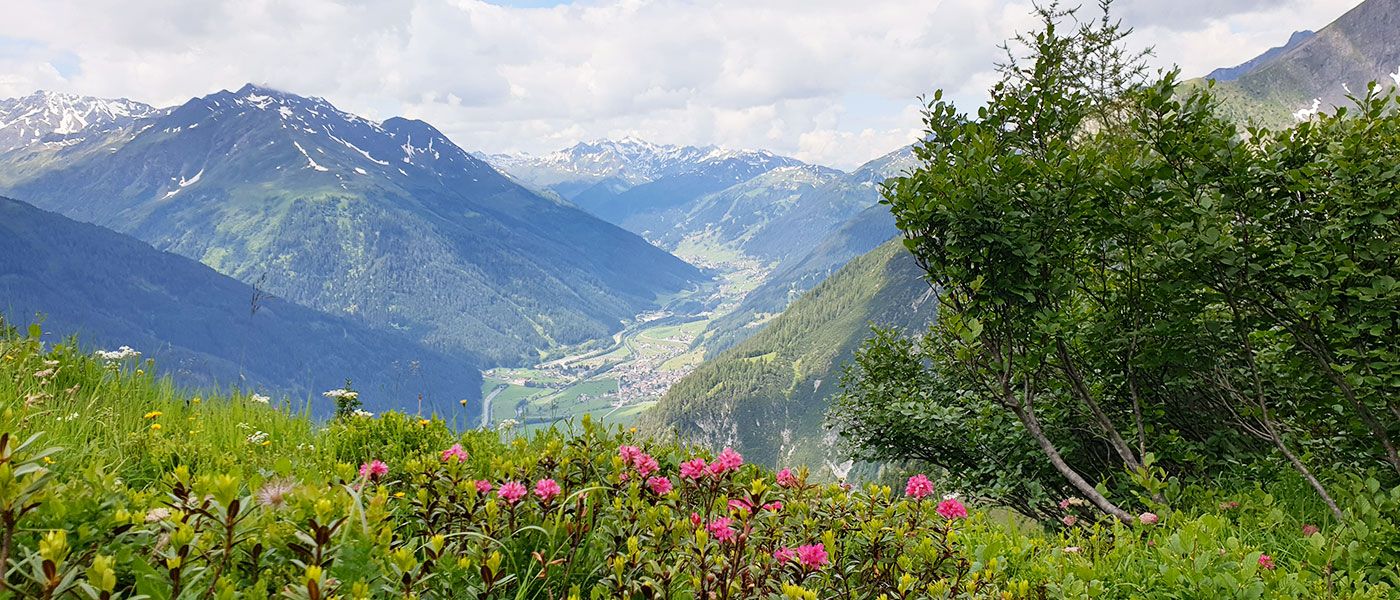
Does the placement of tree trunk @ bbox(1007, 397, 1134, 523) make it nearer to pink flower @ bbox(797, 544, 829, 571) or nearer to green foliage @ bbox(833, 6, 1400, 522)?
green foliage @ bbox(833, 6, 1400, 522)

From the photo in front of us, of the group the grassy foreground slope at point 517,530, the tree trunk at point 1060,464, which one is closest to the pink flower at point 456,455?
the grassy foreground slope at point 517,530

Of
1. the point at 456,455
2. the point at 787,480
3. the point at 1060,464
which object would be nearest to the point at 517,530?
the point at 456,455

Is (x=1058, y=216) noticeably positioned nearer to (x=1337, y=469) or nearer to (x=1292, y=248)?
(x=1292, y=248)

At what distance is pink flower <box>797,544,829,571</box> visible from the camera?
8.93 feet

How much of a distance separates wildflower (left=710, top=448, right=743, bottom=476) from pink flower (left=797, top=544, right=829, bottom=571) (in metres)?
0.67

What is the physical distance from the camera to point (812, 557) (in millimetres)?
2746

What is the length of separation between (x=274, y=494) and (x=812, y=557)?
1.99 meters

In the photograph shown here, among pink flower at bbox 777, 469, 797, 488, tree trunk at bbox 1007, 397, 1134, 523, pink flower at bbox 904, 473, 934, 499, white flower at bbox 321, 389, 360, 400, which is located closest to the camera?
pink flower at bbox 904, 473, 934, 499

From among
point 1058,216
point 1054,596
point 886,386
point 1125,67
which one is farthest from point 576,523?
point 1125,67

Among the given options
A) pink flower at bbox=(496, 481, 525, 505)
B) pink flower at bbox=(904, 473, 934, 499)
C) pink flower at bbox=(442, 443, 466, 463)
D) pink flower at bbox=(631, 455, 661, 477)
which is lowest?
pink flower at bbox=(904, 473, 934, 499)

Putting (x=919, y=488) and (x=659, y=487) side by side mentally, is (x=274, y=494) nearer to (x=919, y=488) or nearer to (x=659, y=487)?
(x=659, y=487)

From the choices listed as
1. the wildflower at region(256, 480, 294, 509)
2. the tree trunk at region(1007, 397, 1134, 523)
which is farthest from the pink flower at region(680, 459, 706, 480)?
the tree trunk at region(1007, 397, 1134, 523)

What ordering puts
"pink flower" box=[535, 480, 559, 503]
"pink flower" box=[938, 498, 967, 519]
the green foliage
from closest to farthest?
"pink flower" box=[535, 480, 559, 503], "pink flower" box=[938, 498, 967, 519], the green foliage

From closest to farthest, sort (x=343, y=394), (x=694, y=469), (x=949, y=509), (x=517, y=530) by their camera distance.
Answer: (x=517, y=530), (x=694, y=469), (x=949, y=509), (x=343, y=394)
